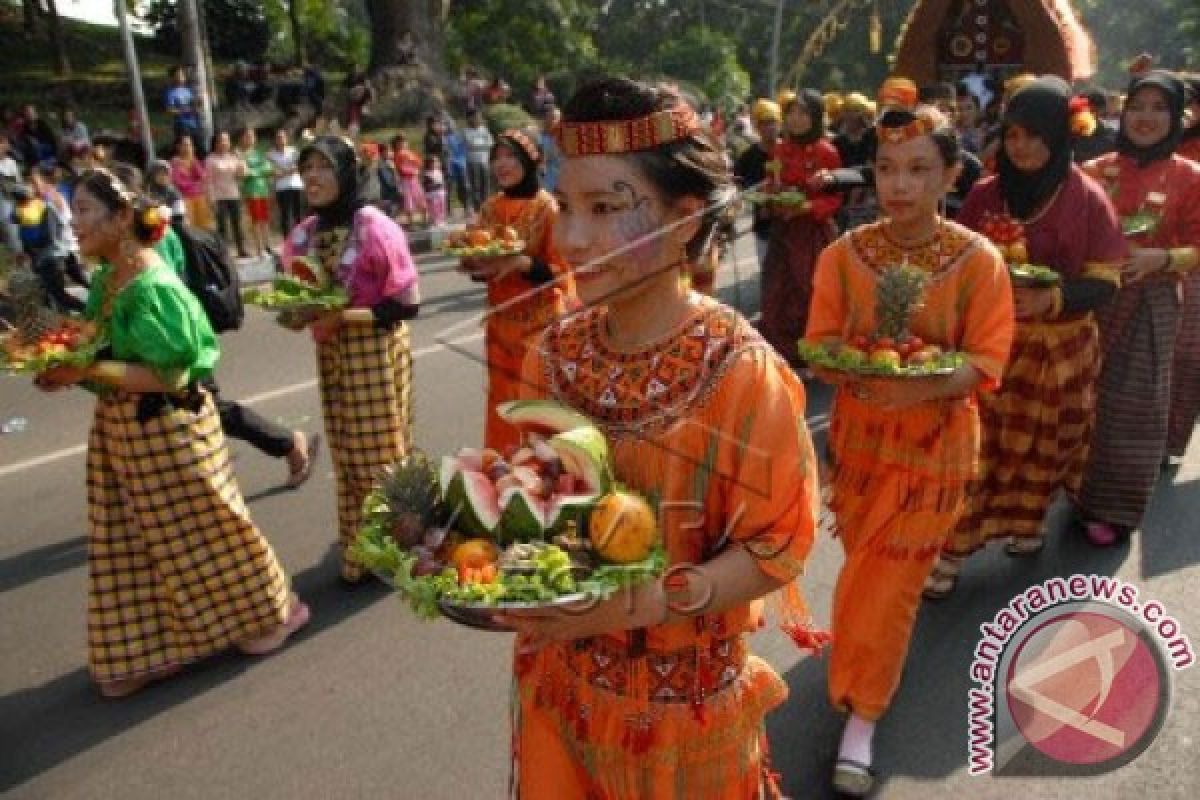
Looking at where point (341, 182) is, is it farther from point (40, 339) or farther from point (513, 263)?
point (40, 339)

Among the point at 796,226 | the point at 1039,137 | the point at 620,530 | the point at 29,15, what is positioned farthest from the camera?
the point at 29,15

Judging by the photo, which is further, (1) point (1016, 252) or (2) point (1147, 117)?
(2) point (1147, 117)

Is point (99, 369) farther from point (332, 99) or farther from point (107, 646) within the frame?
point (332, 99)

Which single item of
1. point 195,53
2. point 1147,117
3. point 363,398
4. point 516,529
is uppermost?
point 195,53

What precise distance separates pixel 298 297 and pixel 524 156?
146cm

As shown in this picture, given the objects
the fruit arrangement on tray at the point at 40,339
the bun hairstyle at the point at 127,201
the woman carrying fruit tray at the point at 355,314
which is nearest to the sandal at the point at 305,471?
the woman carrying fruit tray at the point at 355,314

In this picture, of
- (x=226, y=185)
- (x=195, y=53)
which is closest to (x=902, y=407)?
(x=226, y=185)

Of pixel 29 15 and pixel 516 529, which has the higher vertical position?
pixel 29 15

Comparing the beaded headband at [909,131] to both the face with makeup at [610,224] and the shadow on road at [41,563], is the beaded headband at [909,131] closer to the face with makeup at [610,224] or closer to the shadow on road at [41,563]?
the face with makeup at [610,224]

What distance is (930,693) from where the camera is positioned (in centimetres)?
372

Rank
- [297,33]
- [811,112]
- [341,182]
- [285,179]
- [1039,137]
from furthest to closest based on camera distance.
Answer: [297,33]
[285,179]
[811,112]
[341,182]
[1039,137]

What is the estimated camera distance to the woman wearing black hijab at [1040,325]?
3.81 metres

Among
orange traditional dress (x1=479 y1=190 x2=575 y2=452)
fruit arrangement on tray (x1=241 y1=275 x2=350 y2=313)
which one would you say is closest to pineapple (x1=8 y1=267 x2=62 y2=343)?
fruit arrangement on tray (x1=241 y1=275 x2=350 y2=313)

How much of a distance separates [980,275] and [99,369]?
2922mm
